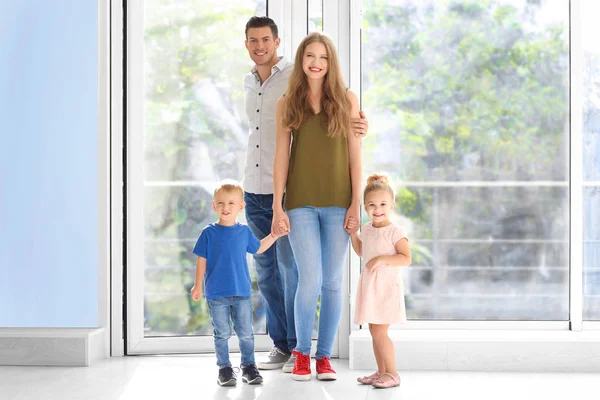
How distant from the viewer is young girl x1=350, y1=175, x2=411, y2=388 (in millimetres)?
2906

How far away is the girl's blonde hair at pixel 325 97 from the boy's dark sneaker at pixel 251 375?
95 centimetres

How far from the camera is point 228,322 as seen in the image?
2973 millimetres

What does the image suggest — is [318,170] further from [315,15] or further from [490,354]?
[490,354]

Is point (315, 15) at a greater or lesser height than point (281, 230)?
greater

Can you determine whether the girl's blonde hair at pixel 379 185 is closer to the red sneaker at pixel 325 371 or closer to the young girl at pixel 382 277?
the young girl at pixel 382 277

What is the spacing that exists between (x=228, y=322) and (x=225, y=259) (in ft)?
0.84

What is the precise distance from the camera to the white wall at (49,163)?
3574 millimetres

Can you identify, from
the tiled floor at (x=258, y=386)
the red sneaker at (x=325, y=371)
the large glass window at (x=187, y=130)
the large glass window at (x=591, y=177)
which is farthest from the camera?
the large glass window at (x=187, y=130)

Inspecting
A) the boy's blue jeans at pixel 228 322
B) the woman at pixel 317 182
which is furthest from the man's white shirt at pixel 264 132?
the boy's blue jeans at pixel 228 322

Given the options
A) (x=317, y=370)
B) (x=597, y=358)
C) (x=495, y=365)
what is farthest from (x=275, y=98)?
(x=597, y=358)

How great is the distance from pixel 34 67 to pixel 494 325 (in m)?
2.45

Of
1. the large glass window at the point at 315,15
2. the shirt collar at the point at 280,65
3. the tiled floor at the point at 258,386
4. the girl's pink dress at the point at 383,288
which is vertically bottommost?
the tiled floor at the point at 258,386

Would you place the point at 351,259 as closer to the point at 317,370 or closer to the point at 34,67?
the point at 317,370

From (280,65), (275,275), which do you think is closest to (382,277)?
(275,275)
